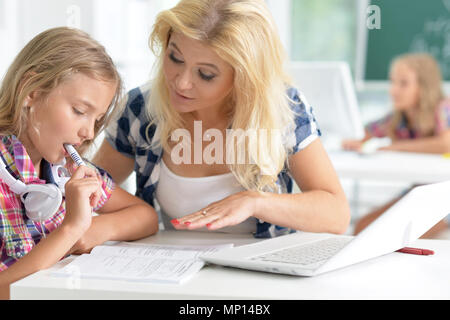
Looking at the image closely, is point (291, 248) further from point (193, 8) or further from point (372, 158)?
point (372, 158)

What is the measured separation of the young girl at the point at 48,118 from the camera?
52.0 inches

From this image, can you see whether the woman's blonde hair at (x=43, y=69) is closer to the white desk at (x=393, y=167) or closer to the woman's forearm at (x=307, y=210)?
the woman's forearm at (x=307, y=210)

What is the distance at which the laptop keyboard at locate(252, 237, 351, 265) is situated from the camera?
119cm

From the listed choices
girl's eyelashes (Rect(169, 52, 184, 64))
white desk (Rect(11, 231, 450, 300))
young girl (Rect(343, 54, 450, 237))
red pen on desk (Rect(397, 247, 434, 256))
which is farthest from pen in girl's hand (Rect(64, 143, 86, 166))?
young girl (Rect(343, 54, 450, 237))

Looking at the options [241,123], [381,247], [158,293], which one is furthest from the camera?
[241,123]

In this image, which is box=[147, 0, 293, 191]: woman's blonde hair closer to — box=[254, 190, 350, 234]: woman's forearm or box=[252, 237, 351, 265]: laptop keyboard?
box=[254, 190, 350, 234]: woman's forearm

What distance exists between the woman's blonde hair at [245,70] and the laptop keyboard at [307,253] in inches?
11.8

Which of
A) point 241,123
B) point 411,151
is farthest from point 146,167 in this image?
point 411,151

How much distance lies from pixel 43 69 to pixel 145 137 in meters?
0.41

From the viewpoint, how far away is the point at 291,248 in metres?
1.32

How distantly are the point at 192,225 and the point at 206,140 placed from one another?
1.54 ft

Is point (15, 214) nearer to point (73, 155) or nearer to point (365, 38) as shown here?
point (73, 155)

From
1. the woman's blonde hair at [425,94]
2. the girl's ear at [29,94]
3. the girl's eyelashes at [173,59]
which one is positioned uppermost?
the girl's eyelashes at [173,59]

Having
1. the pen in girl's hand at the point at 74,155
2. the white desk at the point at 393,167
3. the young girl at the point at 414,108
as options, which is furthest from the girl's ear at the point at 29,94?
the young girl at the point at 414,108
